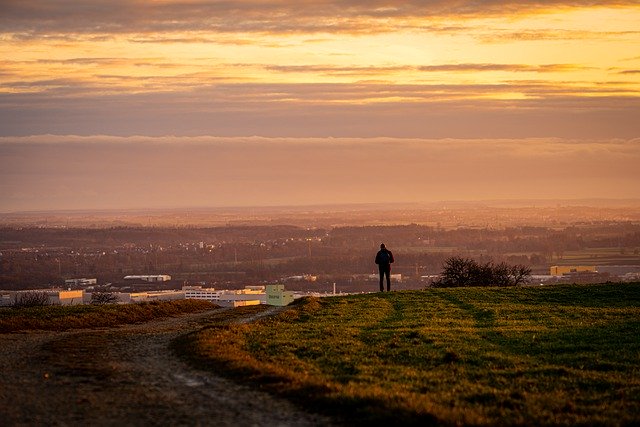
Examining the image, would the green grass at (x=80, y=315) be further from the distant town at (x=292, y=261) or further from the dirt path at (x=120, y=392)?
the distant town at (x=292, y=261)

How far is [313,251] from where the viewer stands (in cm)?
17800

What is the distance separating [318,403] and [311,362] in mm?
5974

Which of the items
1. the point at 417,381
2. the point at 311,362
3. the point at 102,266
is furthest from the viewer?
the point at 102,266

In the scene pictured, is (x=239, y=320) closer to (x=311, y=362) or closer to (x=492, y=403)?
(x=311, y=362)

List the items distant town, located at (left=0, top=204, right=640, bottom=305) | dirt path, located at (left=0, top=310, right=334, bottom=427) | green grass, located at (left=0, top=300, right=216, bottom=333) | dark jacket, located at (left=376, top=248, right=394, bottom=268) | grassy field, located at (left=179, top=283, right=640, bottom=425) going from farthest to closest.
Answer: distant town, located at (left=0, top=204, right=640, bottom=305) → dark jacket, located at (left=376, top=248, right=394, bottom=268) → green grass, located at (left=0, top=300, right=216, bottom=333) → grassy field, located at (left=179, top=283, right=640, bottom=425) → dirt path, located at (left=0, top=310, right=334, bottom=427)

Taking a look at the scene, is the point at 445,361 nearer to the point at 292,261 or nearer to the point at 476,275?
the point at 476,275

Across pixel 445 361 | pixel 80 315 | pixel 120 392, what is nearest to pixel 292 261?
pixel 80 315

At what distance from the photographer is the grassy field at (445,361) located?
17062 mm

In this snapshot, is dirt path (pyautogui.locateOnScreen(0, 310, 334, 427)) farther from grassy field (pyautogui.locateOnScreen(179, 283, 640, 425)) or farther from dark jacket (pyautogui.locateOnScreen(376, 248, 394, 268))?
dark jacket (pyautogui.locateOnScreen(376, 248, 394, 268))

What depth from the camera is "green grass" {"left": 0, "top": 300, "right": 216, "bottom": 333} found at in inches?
1250

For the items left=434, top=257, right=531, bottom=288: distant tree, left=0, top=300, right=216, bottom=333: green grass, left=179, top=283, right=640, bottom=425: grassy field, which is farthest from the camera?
left=434, top=257, right=531, bottom=288: distant tree

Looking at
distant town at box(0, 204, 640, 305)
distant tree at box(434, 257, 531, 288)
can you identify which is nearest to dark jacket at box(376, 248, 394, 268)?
distant tree at box(434, 257, 531, 288)

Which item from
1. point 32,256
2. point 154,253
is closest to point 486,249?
point 154,253

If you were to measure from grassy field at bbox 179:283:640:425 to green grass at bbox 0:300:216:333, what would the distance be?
5.16 m
